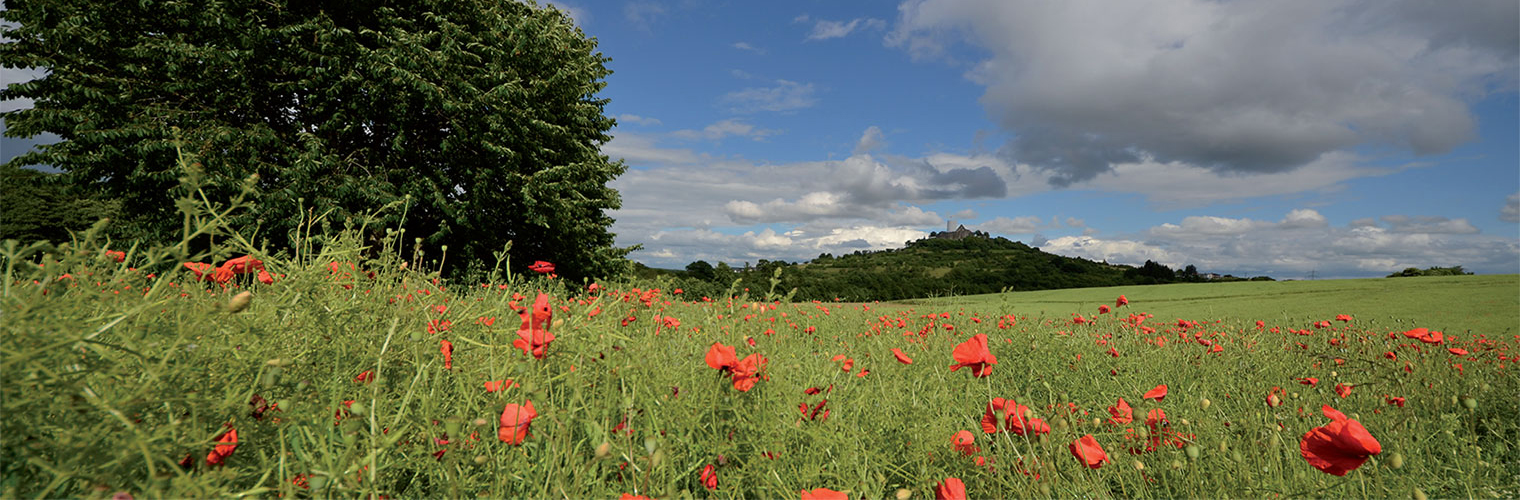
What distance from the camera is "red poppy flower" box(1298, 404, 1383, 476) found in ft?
4.49

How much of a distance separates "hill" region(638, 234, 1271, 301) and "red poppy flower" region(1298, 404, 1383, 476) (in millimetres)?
6012

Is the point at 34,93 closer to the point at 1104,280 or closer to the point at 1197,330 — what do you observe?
the point at 1197,330

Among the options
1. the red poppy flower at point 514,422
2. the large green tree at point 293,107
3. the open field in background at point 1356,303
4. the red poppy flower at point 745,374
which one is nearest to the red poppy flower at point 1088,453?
the red poppy flower at point 745,374

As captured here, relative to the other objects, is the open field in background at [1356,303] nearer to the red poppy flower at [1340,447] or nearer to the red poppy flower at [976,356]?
the red poppy flower at [976,356]

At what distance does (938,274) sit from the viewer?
104 feet

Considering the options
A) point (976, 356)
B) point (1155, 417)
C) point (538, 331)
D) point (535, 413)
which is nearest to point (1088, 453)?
point (976, 356)

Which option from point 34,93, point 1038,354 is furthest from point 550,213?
point 1038,354

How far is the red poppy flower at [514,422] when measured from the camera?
Answer: 55.2 inches

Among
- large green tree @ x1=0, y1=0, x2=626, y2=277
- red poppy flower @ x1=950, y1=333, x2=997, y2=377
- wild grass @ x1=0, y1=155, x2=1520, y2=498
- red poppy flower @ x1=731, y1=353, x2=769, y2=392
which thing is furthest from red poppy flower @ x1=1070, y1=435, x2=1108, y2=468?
large green tree @ x1=0, y1=0, x2=626, y2=277

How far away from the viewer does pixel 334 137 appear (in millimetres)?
10859

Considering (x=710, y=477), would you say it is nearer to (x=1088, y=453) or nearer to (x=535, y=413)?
(x=535, y=413)

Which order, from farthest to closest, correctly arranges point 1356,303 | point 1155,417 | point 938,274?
point 938,274 → point 1356,303 → point 1155,417

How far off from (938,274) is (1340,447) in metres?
31.5

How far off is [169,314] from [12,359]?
137 cm
